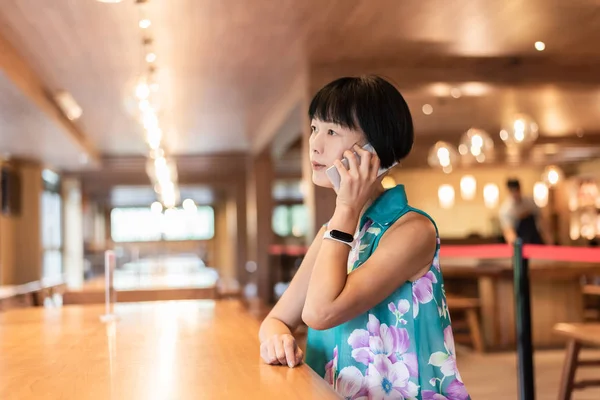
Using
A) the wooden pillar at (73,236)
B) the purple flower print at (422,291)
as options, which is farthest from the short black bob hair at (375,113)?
the wooden pillar at (73,236)

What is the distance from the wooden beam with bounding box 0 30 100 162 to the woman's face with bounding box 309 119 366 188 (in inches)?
182

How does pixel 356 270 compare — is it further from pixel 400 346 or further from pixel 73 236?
pixel 73 236

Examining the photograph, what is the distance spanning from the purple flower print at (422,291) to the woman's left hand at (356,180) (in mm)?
186

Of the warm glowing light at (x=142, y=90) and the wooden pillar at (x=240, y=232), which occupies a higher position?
the warm glowing light at (x=142, y=90)

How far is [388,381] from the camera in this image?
1268mm

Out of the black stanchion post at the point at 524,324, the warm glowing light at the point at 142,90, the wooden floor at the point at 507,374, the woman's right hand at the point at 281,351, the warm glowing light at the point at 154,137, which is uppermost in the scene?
the warm glowing light at the point at 154,137

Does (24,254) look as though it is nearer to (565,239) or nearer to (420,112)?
(420,112)

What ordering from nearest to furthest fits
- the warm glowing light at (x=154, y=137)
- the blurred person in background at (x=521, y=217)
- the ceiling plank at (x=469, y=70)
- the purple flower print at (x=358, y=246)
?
the purple flower print at (x=358, y=246) → the ceiling plank at (x=469, y=70) → the warm glowing light at (x=154, y=137) → the blurred person in background at (x=521, y=217)

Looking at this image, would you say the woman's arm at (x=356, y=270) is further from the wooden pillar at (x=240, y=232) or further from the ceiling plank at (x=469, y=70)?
the wooden pillar at (x=240, y=232)

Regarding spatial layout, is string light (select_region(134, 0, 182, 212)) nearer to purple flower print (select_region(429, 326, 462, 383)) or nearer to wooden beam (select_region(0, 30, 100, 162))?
wooden beam (select_region(0, 30, 100, 162))

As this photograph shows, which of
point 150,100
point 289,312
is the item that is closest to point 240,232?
point 150,100

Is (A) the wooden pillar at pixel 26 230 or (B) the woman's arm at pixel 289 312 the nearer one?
(B) the woman's arm at pixel 289 312

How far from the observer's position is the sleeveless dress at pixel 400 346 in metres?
1.25

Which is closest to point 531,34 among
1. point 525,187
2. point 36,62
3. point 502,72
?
point 502,72
